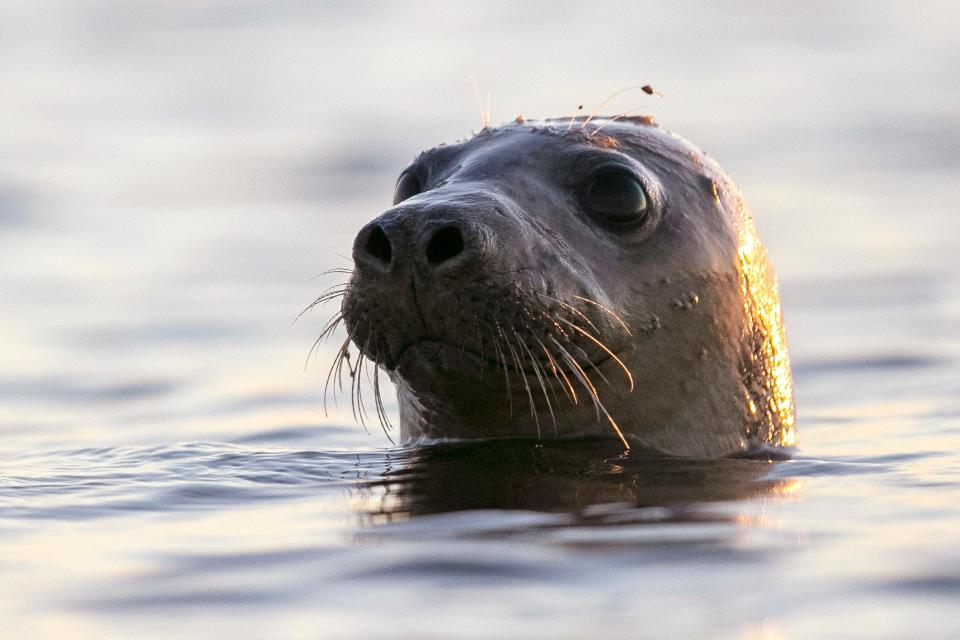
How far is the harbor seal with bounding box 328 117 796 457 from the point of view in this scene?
602 centimetres

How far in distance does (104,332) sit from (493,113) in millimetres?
4673

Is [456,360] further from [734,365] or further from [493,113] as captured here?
[493,113]

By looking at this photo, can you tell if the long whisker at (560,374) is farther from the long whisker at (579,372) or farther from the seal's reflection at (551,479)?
the seal's reflection at (551,479)

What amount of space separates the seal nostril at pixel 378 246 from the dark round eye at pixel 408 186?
1.36 metres

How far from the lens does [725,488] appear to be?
19.9 feet

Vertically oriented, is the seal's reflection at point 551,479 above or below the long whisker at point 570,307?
below

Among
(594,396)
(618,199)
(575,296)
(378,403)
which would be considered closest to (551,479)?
(594,396)

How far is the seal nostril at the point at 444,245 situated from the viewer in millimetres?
5957

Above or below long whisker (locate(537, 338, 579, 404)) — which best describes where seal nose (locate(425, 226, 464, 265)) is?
above

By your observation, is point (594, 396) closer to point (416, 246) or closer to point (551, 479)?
point (551, 479)

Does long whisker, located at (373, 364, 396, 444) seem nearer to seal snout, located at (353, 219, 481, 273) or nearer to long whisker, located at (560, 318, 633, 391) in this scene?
seal snout, located at (353, 219, 481, 273)

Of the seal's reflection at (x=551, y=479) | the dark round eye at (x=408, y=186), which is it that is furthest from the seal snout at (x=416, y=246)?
the dark round eye at (x=408, y=186)

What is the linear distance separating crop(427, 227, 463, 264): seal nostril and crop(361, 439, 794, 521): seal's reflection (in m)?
0.69

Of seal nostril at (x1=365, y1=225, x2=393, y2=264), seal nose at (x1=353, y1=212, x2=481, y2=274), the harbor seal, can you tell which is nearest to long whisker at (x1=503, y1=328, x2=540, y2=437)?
the harbor seal
